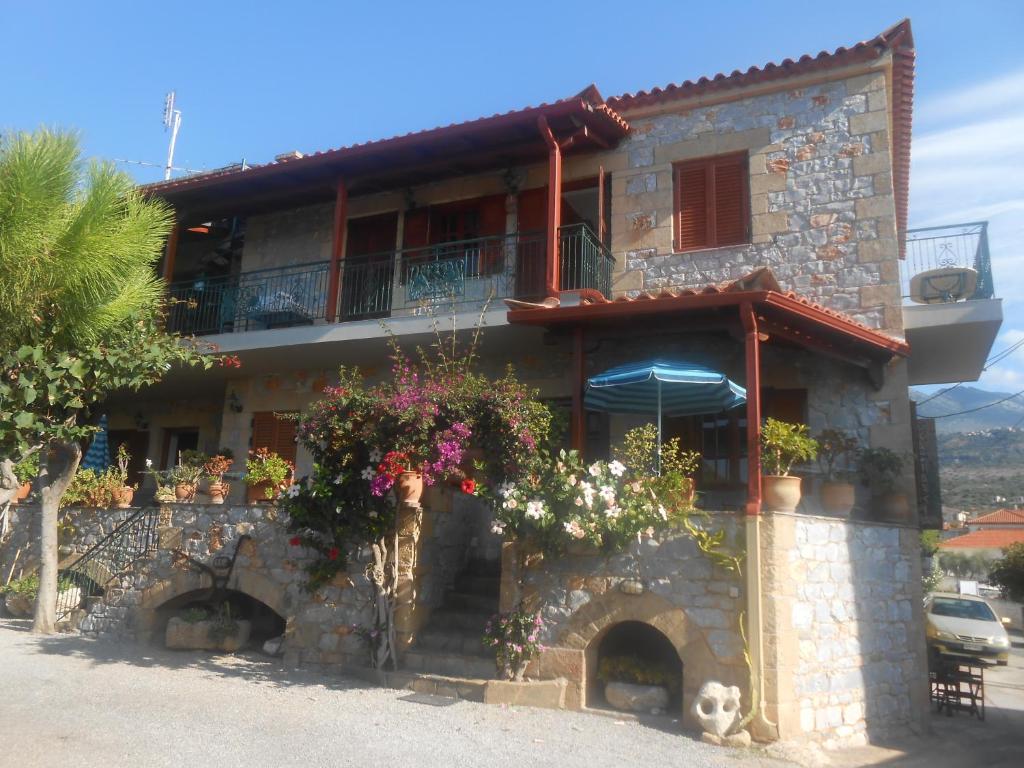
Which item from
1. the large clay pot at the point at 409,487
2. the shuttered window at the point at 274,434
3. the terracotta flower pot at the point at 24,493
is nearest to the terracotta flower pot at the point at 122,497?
the shuttered window at the point at 274,434

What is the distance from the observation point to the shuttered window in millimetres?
12062

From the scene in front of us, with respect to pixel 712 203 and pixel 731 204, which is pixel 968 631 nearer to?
pixel 731 204

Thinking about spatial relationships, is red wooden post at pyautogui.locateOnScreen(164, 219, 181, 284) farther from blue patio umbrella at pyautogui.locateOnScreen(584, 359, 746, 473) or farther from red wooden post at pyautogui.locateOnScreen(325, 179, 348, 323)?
blue patio umbrella at pyautogui.locateOnScreen(584, 359, 746, 473)

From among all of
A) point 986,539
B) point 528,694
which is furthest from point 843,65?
point 986,539

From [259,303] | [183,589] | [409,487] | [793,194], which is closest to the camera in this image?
[409,487]

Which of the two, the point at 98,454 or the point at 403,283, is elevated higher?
the point at 403,283

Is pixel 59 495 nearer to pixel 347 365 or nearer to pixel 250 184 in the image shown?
pixel 347 365

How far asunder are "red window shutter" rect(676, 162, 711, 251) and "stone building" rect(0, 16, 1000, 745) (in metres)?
0.03

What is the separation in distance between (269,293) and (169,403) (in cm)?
392

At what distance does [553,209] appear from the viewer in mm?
9648

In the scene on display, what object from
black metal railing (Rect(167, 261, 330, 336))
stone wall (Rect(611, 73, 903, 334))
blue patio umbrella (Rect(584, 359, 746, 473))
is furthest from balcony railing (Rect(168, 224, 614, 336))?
blue patio umbrella (Rect(584, 359, 746, 473))

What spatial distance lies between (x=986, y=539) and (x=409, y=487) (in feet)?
176

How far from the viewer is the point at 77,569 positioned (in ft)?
34.6

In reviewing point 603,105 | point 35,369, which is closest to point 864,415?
point 603,105
